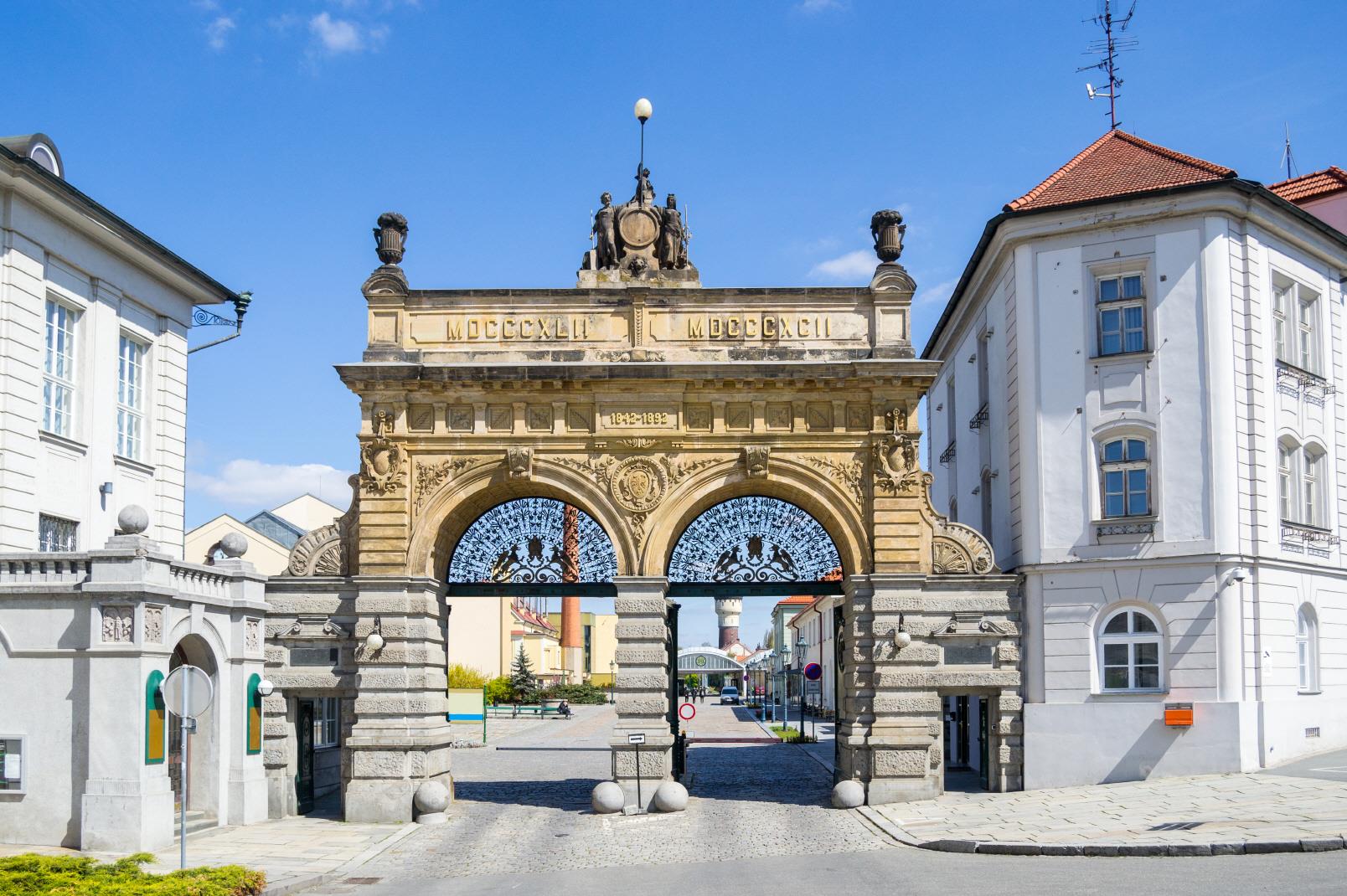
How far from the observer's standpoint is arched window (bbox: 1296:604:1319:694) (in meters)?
22.5

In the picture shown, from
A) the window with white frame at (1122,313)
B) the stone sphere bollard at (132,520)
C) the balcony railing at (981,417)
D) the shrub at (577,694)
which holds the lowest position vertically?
the shrub at (577,694)

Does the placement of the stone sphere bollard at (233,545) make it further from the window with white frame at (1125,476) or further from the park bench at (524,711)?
the park bench at (524,711)

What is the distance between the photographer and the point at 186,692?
15.0m

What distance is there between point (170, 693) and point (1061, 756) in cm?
1381

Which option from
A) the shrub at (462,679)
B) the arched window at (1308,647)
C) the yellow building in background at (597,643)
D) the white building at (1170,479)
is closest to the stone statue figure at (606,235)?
the white building at (1170,479)

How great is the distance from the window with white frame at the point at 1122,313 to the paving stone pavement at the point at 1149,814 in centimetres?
699

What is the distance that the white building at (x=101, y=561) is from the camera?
58.2 feet

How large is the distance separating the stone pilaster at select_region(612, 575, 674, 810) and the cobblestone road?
0.77 m

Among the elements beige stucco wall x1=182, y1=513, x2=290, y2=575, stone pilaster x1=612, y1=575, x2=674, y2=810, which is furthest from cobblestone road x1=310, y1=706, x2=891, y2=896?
beige stucco wall x1=182, y1=513, x2=290, y2=575

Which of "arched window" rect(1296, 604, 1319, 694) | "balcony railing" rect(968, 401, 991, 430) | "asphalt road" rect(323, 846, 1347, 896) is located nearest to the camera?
"asphalt road" rect(323, 846, 1347, 896)

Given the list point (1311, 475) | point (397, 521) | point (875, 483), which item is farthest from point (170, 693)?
point (1311, 475)

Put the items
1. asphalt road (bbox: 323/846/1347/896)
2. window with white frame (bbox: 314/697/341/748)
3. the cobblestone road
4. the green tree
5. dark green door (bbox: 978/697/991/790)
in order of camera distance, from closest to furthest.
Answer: asphalt road (bbox: 323/846/1347/896) < the cobblestone road < dark green door (bbox: 978/697/991/790) < window with white frame (bbox: 314/697/341/748) < the green tree

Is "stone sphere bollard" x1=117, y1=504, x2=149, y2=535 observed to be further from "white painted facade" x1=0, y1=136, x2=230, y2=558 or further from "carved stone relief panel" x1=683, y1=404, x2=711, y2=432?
"carved stone relief panel" x1=683, y1=404, x2=711, y2=432

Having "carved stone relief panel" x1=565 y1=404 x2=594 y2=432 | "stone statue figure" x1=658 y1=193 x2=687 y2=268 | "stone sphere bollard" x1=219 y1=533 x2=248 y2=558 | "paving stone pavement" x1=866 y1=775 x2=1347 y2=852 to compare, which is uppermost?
"stone statue figure" x1=658 y1=193 x2=687 y2=268
